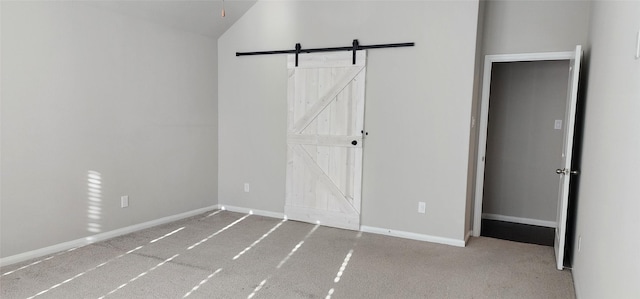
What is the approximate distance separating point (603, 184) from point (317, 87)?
9.56 ft

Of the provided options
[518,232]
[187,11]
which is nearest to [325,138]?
[187,11]

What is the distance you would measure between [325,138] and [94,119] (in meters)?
2.29

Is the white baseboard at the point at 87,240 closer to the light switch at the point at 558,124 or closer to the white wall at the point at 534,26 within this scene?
the white wall at the point at 534,26

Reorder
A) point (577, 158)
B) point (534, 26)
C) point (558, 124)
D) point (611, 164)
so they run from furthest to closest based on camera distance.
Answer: point (558, 124)
point (534, 26)
point (577, 158)
point (611, 164)

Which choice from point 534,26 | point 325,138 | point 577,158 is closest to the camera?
point 577,158

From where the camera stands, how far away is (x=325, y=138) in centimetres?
444

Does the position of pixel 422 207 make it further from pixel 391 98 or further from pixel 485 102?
pixel 485 102

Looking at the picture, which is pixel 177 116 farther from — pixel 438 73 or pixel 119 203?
pixel 438 73

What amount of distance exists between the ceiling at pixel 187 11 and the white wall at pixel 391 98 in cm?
16

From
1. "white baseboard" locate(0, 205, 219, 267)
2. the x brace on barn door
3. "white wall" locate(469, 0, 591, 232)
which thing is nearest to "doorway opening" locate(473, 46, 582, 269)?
"white wall" locate(469, 0, 591, 232)

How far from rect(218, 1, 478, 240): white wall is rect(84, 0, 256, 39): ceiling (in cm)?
16

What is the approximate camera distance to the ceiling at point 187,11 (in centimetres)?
378

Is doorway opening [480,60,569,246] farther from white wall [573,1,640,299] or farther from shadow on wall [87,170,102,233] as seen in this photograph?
shadow on wall [87,170,102,233]

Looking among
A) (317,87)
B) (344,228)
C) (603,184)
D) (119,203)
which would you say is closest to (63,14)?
(119,203)
